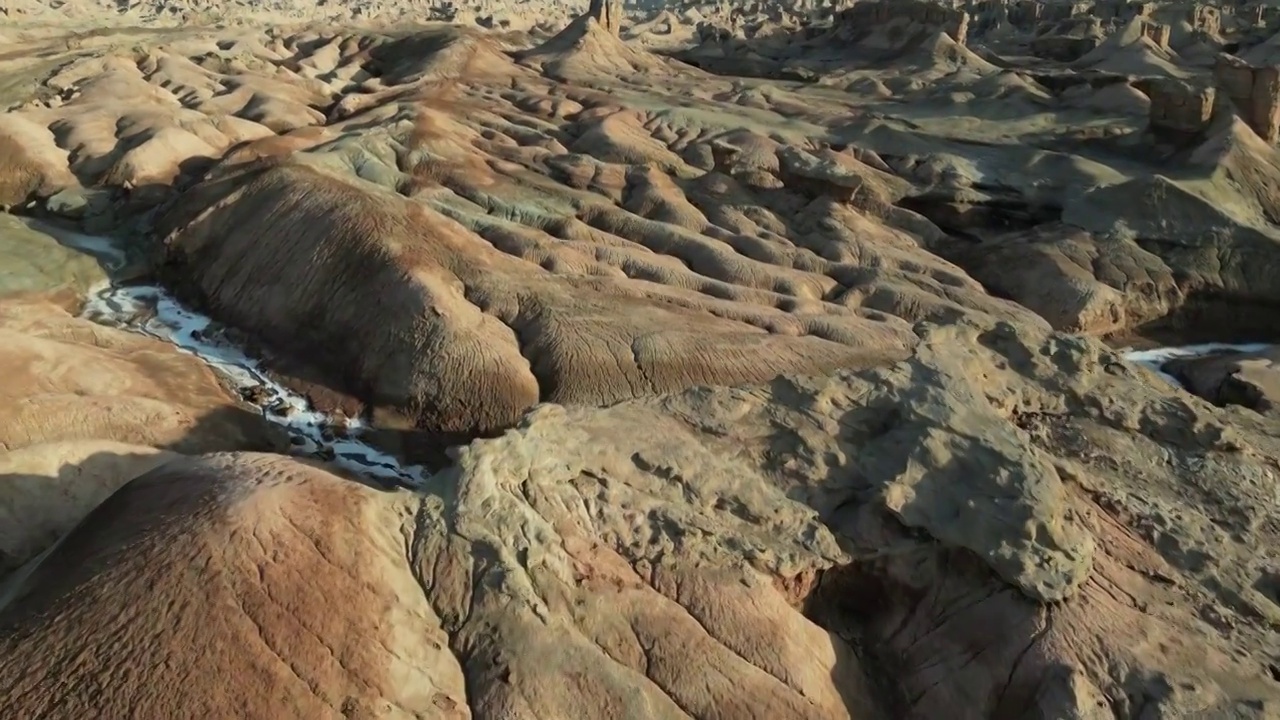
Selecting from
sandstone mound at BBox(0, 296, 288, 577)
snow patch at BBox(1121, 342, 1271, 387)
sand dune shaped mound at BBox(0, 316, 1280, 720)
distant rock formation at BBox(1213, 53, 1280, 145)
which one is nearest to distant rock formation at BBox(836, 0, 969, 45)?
distant rock formation at BBox(1213, 53, 1280, 145)

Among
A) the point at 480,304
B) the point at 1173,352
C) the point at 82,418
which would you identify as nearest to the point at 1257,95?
the point at 1173,352

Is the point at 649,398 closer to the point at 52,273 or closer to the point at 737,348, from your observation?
the point at 737,348

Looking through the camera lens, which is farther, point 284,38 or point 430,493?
point 284,38

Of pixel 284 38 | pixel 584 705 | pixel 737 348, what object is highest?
pixel 584 705

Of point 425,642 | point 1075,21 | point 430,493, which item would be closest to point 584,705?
point 425,642

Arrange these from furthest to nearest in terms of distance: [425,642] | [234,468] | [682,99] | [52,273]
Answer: [682,99], [52,273], [234,468], [425,642]

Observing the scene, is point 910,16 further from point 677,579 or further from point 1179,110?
point 677,579
